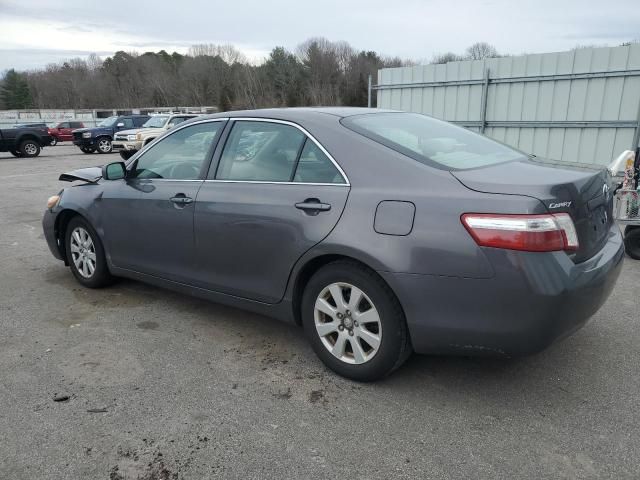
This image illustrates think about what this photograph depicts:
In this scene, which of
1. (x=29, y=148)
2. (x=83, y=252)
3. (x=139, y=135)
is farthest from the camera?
(x=29, y=148)

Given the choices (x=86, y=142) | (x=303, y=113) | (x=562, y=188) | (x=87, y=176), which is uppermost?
(x=303, y=113)

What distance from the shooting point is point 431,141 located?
3229 mm

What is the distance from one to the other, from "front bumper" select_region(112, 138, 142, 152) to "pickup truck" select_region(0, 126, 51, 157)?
427 centimetres

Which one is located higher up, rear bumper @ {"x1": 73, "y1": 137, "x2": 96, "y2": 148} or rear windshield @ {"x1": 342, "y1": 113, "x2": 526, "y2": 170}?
rear windshield @ {"x1": 342, "y1": 113, "x2": 526, "y2": 170}

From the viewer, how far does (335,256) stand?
9.74 ft

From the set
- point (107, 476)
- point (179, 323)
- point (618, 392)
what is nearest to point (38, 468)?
point (107, 476)

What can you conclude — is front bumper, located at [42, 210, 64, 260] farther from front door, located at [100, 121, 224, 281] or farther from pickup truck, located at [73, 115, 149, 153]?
pickup truck, located at [73, 115, 149, 153]

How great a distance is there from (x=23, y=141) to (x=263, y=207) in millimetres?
22722

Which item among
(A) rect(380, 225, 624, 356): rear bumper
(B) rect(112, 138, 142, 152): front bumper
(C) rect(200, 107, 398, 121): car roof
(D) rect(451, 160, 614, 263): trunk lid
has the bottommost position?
(B) rect(112, 138, 142, 152): front bumper

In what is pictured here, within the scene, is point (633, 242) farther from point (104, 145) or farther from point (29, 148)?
point (29, 148)

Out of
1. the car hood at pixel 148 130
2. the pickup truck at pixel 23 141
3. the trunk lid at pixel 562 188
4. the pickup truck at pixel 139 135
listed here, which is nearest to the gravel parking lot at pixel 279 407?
the trunk lid at pixel 562 188

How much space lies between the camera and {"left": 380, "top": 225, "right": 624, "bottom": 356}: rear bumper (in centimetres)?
241

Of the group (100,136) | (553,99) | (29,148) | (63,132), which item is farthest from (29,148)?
(553,99)

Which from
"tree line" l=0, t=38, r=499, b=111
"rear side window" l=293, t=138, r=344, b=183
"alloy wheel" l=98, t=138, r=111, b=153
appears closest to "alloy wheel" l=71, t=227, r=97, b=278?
"rear side window" l=293, t=138, r=344, b=183
